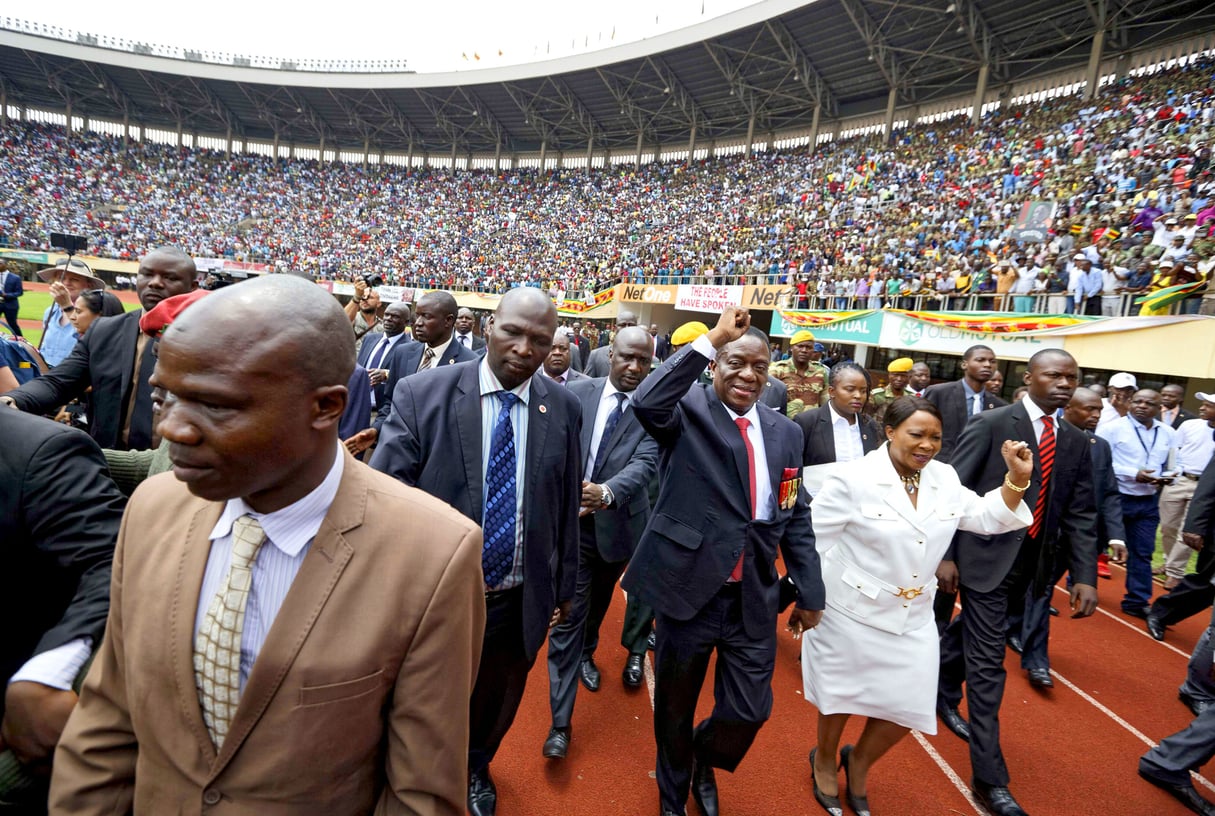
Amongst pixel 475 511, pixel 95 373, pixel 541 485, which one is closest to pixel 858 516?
pixel 541 485

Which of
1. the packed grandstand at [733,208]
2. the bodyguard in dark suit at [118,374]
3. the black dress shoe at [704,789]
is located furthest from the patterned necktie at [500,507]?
the packed grandstand at [733,208]

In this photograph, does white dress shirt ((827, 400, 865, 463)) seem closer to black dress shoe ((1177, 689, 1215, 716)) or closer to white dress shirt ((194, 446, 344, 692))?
black dress shoe ((1177, 689, 1215, 716))

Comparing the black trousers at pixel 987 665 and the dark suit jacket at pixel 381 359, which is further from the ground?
the dark suit jacket at pixel 381 359

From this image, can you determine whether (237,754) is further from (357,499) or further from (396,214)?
(396,214)

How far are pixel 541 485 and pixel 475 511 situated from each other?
30 cm

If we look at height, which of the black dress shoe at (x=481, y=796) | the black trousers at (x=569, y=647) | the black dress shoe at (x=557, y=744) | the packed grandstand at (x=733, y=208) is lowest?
the black dress shoe at (x=557, y=744)

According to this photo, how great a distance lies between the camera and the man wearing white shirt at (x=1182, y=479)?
6270 millimetres

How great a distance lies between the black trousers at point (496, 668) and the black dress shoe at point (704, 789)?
1.04 m

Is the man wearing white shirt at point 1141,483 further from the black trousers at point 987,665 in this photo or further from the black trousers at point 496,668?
the black trousers at point 496,668

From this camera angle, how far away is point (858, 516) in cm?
296

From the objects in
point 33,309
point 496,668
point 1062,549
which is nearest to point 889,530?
point 496,668

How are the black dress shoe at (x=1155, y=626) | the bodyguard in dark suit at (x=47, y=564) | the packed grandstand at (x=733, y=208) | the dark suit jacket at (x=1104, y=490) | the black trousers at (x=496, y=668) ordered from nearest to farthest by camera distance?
1. the bodyguard in dark suit at (x=47, y=564)
2. the black trousers at (x=496, y=668)
3. the dark suit jacket at (x=1104, y=490)
4. the black dress shoe at (x=1155, y=626)
5. the packed grandstand at (x=733, y=208)

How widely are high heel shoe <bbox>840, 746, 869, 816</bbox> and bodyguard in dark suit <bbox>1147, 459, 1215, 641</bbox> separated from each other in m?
2.88

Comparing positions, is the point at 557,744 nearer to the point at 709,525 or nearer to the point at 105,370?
the point at 709,525
